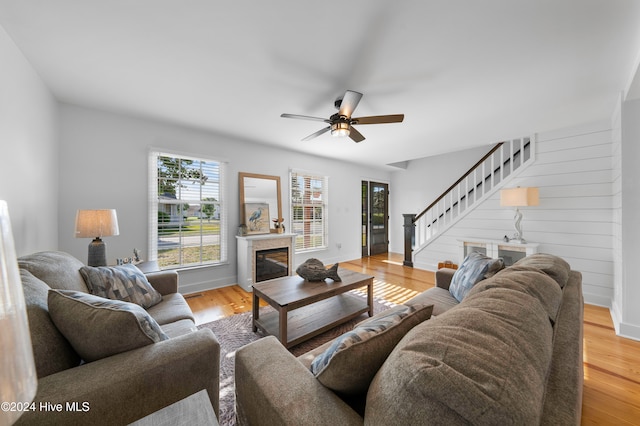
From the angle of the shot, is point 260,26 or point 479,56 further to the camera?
point 479,56

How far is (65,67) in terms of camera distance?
2.00 meters

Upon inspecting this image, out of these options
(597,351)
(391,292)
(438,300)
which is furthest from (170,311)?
(597,351)

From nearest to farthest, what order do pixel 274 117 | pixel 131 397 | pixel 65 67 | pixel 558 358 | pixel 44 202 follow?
pixel 558 358, pixel 131 397, pixel 65 67, pixel 44 202, pixel 274 117

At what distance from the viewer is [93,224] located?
215cm

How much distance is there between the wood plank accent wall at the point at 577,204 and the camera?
3090mm

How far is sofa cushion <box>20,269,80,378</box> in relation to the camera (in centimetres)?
89

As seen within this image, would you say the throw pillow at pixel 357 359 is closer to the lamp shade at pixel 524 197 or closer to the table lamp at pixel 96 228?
the table lamp at pixel 96 228

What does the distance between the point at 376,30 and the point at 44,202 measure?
329 cm

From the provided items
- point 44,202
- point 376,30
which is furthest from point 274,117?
point 44,202

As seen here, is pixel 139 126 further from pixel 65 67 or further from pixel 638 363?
pixel 638 363

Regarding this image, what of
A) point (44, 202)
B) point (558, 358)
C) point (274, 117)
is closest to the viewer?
point (558, 358)

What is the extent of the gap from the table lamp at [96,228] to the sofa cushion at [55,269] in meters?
0.56

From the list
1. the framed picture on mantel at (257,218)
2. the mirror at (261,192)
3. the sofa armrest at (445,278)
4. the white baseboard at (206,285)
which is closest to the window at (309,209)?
the mirror at (261,192)

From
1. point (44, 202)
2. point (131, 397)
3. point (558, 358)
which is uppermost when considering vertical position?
point (44, 202)
